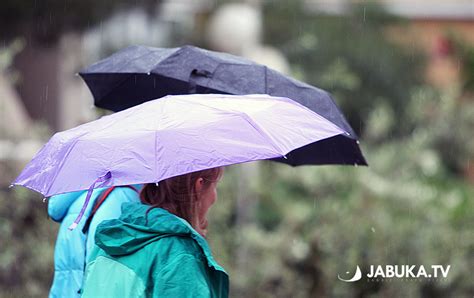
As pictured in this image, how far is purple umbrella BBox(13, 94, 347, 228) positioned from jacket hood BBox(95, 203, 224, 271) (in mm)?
156

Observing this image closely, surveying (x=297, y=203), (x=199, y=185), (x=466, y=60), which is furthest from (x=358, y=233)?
(x=466, y=60)

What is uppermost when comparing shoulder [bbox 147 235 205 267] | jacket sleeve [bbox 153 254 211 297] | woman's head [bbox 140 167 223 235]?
woman's head [bbox 140 167 223 235]

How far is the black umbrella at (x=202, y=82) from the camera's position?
3.51m

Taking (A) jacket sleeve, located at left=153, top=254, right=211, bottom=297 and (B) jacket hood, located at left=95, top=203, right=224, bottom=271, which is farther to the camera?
(B) jacket hood, located at left=95, top=203, right=224, bottom=271

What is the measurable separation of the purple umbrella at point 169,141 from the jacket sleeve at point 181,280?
10.1 inches

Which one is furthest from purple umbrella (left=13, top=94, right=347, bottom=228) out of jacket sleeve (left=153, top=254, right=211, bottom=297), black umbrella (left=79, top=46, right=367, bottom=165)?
black umbrella (left=79, top=46, right=367, bottom=165)

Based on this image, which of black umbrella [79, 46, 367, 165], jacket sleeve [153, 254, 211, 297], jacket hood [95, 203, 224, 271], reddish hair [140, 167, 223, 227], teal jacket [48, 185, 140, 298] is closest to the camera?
jacket sleeve [153, 254, 211, 297]

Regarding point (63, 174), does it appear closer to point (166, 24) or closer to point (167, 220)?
point (167, 220)

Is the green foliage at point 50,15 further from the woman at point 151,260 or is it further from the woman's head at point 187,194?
the woman at point 151,260

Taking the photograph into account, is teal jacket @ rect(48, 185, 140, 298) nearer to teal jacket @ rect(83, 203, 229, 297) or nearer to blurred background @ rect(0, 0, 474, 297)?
teal jacket @ rect(83, 203, 229, 297)

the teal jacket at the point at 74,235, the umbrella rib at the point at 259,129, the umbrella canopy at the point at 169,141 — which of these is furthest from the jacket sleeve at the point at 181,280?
the teal jacket at the point at 74,235

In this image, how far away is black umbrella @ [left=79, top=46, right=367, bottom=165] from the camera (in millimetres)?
3510

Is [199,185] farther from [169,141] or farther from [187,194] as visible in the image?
[169,141]

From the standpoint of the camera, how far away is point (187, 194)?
2.85 m
